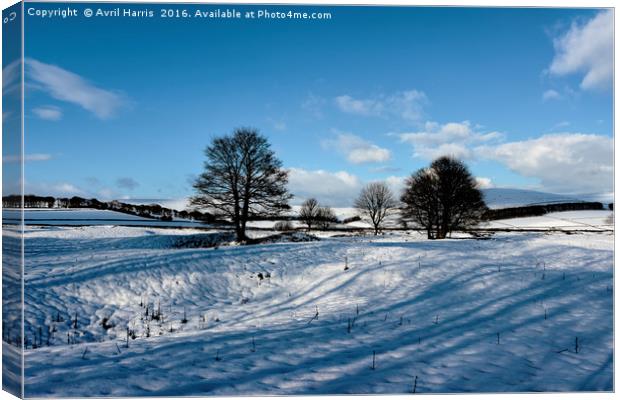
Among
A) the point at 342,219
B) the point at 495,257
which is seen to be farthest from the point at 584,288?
the point at 342,219

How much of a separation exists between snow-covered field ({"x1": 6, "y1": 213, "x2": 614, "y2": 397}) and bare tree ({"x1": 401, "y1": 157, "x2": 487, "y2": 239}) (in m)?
10.9

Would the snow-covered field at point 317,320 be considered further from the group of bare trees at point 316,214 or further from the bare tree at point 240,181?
the group of bare trees at point 316,214

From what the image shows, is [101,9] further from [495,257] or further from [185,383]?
[495,257]

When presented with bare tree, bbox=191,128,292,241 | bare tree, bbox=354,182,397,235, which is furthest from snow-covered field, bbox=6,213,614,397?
bare tree, bbox=354,182,397,235

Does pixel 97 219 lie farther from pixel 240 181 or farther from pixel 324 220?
pixel 324 220

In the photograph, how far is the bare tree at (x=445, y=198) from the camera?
26453mm

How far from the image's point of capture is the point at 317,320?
749 centimetres

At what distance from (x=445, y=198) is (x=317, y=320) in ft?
72.1

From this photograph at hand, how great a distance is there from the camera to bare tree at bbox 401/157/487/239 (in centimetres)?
2645

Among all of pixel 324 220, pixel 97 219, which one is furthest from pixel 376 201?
pixel 97 219

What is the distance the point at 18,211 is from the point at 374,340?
20.7ft

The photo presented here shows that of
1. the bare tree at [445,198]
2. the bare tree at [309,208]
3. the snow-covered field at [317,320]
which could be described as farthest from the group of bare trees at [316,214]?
the snow-covered field at [317,320]

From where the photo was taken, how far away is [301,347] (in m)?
5.76

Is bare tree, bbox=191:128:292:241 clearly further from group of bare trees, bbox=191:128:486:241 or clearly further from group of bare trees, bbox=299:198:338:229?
group of bare trees, bbox=299:198:338:229
